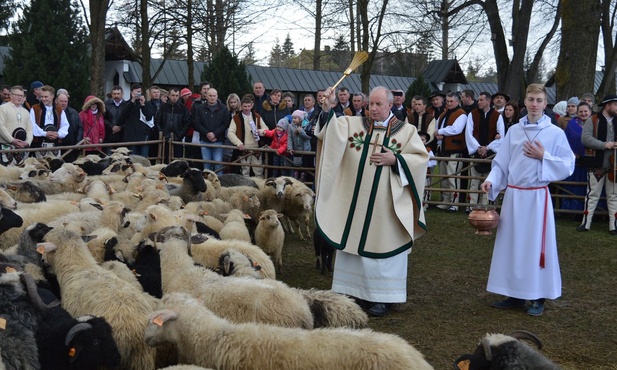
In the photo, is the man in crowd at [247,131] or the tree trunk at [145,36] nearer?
the man in crowd at [247,131]

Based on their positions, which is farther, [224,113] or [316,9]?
[316,9]

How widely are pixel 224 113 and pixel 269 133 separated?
966mm

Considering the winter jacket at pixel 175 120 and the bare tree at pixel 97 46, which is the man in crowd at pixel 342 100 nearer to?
the winter jacket at pixel 175 120

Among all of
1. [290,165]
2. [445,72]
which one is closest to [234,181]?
[290,165]

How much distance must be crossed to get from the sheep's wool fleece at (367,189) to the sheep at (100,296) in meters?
2.32

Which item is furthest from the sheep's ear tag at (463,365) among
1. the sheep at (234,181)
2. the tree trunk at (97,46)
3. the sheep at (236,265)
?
the tree trunk at (97,46)

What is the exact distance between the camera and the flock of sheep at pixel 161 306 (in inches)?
168

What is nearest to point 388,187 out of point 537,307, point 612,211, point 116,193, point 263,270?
point 263,270

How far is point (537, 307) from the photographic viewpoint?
275 inches

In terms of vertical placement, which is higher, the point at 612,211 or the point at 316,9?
the point at 316,9

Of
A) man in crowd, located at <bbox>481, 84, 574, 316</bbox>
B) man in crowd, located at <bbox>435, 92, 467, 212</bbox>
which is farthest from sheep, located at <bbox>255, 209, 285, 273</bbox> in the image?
man in crowd, located at <bbox>435, 92, 467, 212</bbox>

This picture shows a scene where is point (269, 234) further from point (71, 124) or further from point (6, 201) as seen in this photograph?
point (71, 124)

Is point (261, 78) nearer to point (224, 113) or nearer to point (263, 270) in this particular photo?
point (224, 113)

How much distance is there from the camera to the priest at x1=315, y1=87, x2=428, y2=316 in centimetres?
679
